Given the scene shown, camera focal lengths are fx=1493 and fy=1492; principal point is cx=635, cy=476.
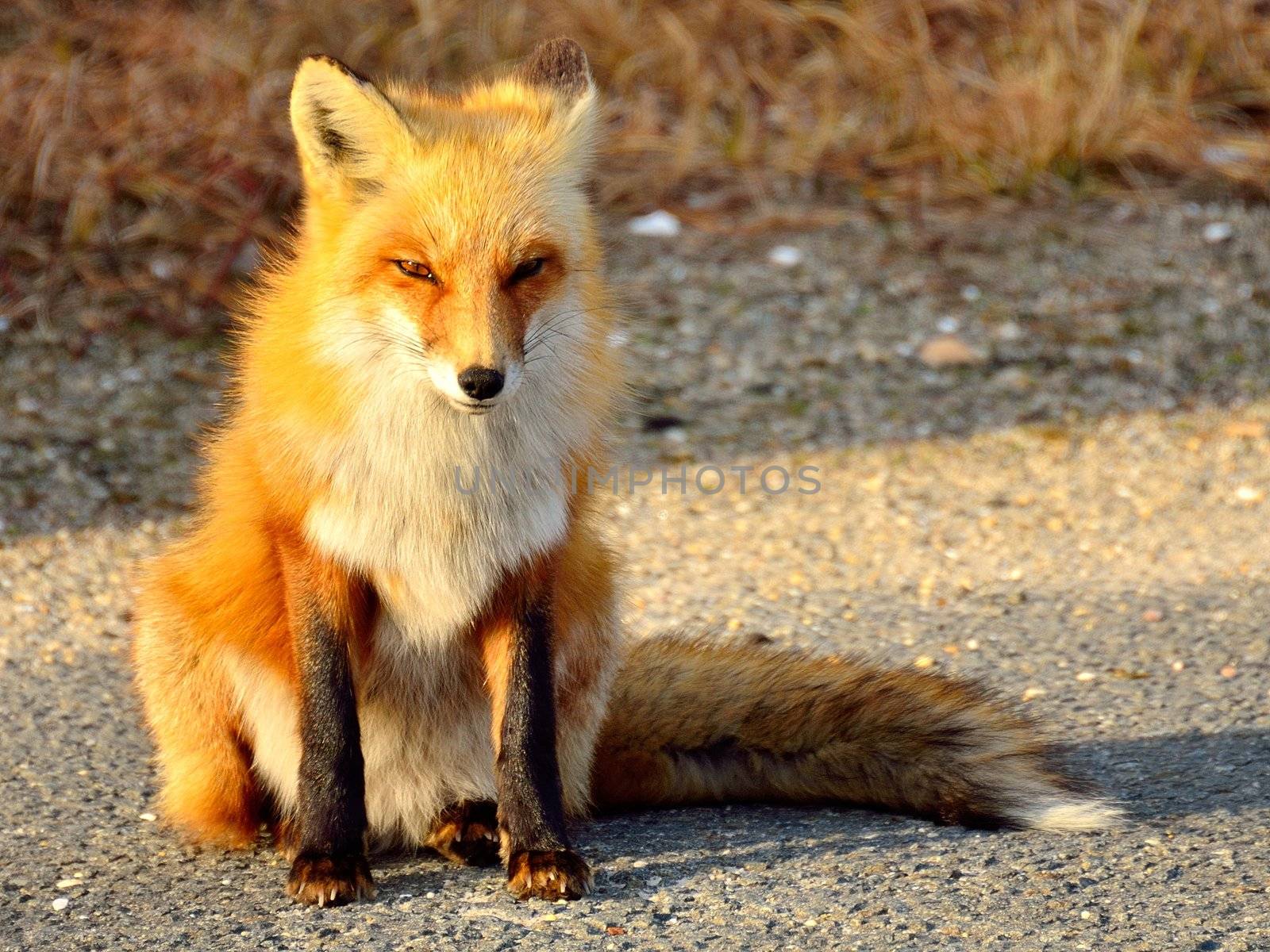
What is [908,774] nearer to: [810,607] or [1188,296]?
[810,607]

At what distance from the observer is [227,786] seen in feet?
11.2

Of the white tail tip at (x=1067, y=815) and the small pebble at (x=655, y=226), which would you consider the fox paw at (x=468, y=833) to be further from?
the small pebble at (x=655, y=226)

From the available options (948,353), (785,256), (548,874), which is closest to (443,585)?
(548,874)

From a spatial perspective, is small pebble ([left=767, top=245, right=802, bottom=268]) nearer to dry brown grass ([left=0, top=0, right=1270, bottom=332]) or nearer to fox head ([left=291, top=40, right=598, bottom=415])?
dry brown grass ([left=0, top=0, right=1270, bottom=332])

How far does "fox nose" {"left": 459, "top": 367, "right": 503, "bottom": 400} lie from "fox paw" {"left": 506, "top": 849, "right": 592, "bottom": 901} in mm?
984

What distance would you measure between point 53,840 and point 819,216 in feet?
18.1

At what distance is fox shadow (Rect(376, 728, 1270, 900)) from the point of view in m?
3.30

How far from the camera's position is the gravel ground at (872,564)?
3.09 metres

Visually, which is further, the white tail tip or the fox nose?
the white tail tip

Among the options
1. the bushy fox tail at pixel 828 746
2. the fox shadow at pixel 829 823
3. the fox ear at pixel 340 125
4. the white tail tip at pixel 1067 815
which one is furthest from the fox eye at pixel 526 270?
the white tail tip at pixel 1067 815

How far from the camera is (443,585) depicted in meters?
3.08

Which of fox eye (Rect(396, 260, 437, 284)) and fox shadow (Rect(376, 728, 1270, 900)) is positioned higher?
fox eye (Rect(396, 260, 437, 284))

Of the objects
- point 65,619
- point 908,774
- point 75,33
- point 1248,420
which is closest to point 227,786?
point 908,774

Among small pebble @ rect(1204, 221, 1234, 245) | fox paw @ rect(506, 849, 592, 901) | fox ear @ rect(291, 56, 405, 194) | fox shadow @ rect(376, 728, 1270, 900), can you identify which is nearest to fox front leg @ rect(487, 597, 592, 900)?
fox paw @ rect(506, 849, 592, 901)
